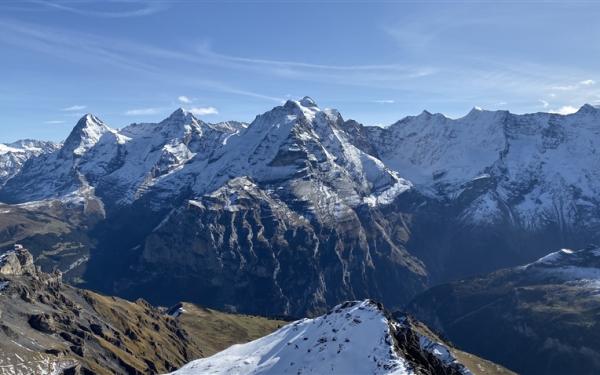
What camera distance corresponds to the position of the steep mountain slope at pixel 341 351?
14962cm

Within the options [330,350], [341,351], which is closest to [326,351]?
[330,350]

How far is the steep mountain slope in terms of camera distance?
491ft

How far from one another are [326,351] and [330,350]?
1121 mm

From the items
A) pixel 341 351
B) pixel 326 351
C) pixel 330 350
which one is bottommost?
pixel 326 351

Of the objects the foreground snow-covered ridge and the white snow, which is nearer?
the foreground snow-covered ridge

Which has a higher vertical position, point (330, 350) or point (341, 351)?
point (341, 351)

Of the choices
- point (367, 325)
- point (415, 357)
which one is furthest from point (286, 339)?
point (415, 357)

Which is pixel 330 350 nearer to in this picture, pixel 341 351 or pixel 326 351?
pixel 326 351

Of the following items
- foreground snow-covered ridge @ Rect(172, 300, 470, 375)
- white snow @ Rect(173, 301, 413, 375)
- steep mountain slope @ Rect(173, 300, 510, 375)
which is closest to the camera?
steep mountain slope @ Rect(173, 300, 510, 375)

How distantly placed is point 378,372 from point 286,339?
4452 centimetres

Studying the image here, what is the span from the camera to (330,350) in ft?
526

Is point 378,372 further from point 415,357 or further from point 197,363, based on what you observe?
point 197,363

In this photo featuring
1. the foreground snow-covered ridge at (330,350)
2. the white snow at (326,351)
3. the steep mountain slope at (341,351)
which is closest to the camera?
the steep mountain slope at (341,351)

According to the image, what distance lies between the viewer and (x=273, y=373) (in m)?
163
